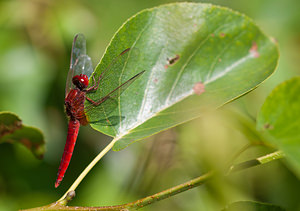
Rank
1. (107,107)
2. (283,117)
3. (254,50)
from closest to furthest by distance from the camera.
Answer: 1. (283,117)
2. (254,50)
3. (107,107)

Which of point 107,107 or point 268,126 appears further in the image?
point 107,107

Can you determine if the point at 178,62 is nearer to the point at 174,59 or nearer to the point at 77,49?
the point at 174,59

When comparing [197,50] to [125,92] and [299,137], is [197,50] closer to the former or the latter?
[125,92]

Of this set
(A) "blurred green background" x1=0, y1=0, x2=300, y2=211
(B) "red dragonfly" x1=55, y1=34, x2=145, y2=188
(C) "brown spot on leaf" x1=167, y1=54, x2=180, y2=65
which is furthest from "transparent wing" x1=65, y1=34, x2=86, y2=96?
(A) "blurred green background" x1=0, y1=0, x2=300, y2=211

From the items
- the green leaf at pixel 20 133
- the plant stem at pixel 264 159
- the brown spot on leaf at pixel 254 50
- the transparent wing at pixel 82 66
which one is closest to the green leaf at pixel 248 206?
the plant stem at pixel 264 159

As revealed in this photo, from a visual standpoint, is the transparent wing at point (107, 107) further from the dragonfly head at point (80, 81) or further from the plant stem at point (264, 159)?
the plant stem at point (264, 159)

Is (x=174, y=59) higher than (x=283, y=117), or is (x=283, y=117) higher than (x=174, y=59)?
(x=174, y=59)

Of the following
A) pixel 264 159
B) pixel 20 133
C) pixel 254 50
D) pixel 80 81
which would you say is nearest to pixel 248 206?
pixel 264 159

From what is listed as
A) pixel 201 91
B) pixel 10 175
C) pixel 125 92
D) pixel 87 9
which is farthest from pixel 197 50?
pixel 87 9
